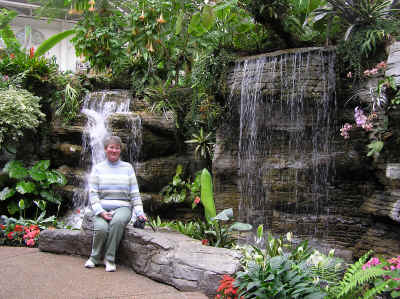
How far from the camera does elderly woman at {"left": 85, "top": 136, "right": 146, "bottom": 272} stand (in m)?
3.83

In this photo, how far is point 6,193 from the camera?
668 cm

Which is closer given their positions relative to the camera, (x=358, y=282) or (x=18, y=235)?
(x=358, y=282)

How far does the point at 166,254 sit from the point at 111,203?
89 cm

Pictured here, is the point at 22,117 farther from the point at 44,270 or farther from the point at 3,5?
the point at 3,5

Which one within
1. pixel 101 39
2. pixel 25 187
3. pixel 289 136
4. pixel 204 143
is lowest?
pixel 25 187

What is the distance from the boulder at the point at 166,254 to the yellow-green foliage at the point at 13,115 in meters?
3.14

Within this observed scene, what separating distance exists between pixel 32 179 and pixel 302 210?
5.30 m

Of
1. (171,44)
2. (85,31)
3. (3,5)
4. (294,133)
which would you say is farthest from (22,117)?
(3,5)

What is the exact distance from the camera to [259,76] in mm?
Result: 5770

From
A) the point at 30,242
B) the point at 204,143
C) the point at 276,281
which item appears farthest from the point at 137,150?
the point at 276,281

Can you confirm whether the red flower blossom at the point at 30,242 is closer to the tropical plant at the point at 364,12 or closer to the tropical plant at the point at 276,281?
the tropical plant at the point at 276,281

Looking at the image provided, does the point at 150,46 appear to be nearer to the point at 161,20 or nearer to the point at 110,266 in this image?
the point at 161,20

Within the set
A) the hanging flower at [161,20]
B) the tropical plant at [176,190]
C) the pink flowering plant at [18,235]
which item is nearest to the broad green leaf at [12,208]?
the pink flowering plant at [18,235]

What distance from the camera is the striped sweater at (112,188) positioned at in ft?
13.0
